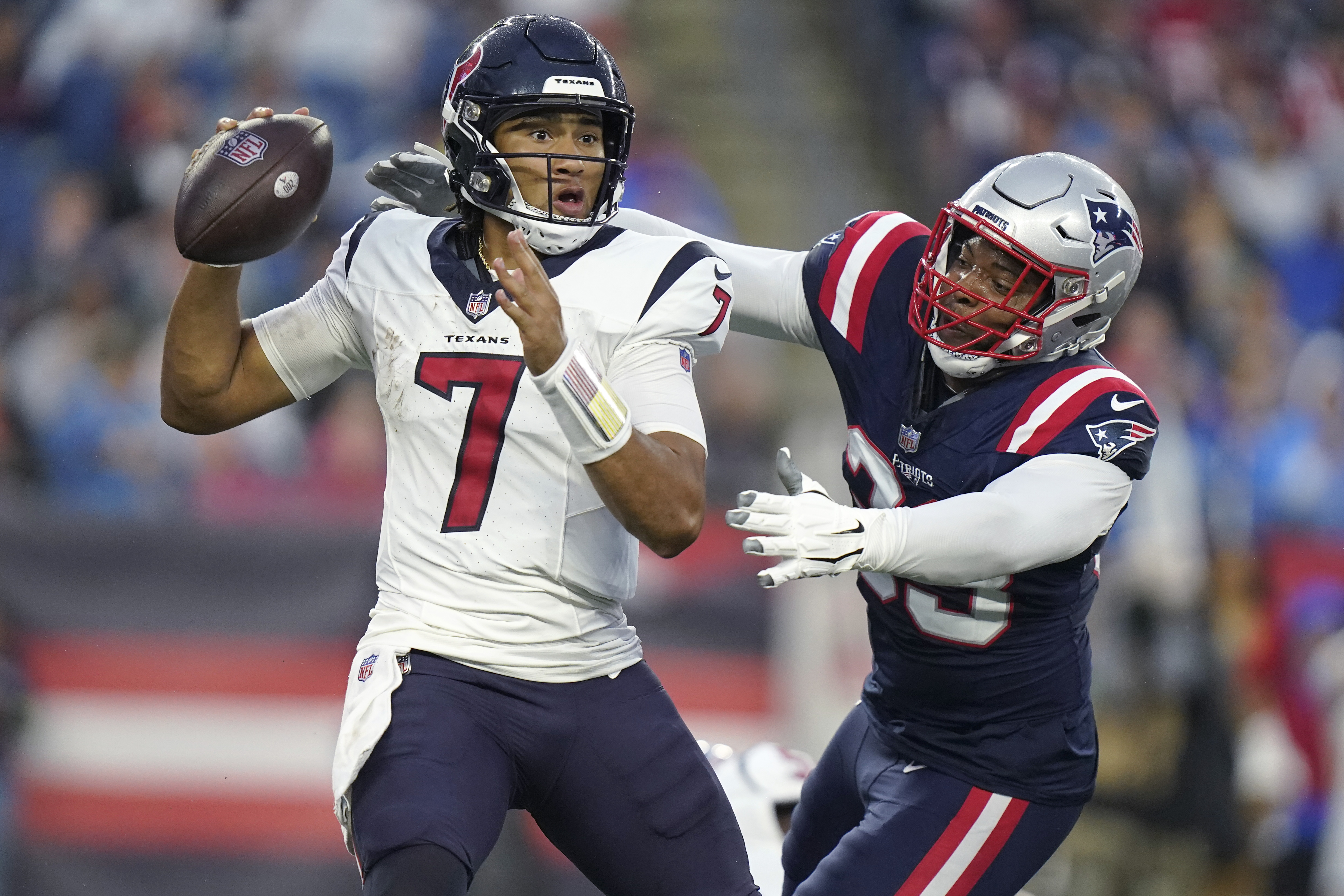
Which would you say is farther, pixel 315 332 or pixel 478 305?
pixel 315 332

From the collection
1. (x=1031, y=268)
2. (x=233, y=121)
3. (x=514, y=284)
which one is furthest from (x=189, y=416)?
(x=1031, y=268)

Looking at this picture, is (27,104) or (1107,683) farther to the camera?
(27,104)

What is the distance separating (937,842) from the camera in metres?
3.26

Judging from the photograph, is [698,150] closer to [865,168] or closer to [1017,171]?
[865,168]

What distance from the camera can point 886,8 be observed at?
963cm

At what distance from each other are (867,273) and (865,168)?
6152 millimetres

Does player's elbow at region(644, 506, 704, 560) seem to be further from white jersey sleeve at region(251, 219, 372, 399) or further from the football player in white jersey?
white jersey sleeve at region(251, 219, 372, 399)

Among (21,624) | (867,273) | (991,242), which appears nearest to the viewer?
(991,242)

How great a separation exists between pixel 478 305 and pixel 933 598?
110 centimetres

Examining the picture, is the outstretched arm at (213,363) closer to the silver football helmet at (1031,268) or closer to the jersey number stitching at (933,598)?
the jersey number stitching at (933,598)

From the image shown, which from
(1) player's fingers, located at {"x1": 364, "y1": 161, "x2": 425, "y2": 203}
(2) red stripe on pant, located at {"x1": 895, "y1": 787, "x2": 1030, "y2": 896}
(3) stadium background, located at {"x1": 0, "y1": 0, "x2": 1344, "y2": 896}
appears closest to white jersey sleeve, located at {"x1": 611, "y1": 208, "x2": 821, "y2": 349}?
(1) player's fingers, located at {"x1": 364, "y1": 161, "x2": 425, "y2": 203}

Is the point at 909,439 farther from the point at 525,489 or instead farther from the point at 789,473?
the point at 525,489

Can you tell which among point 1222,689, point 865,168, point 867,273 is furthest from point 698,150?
point 867,273

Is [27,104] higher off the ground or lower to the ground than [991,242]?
lower
